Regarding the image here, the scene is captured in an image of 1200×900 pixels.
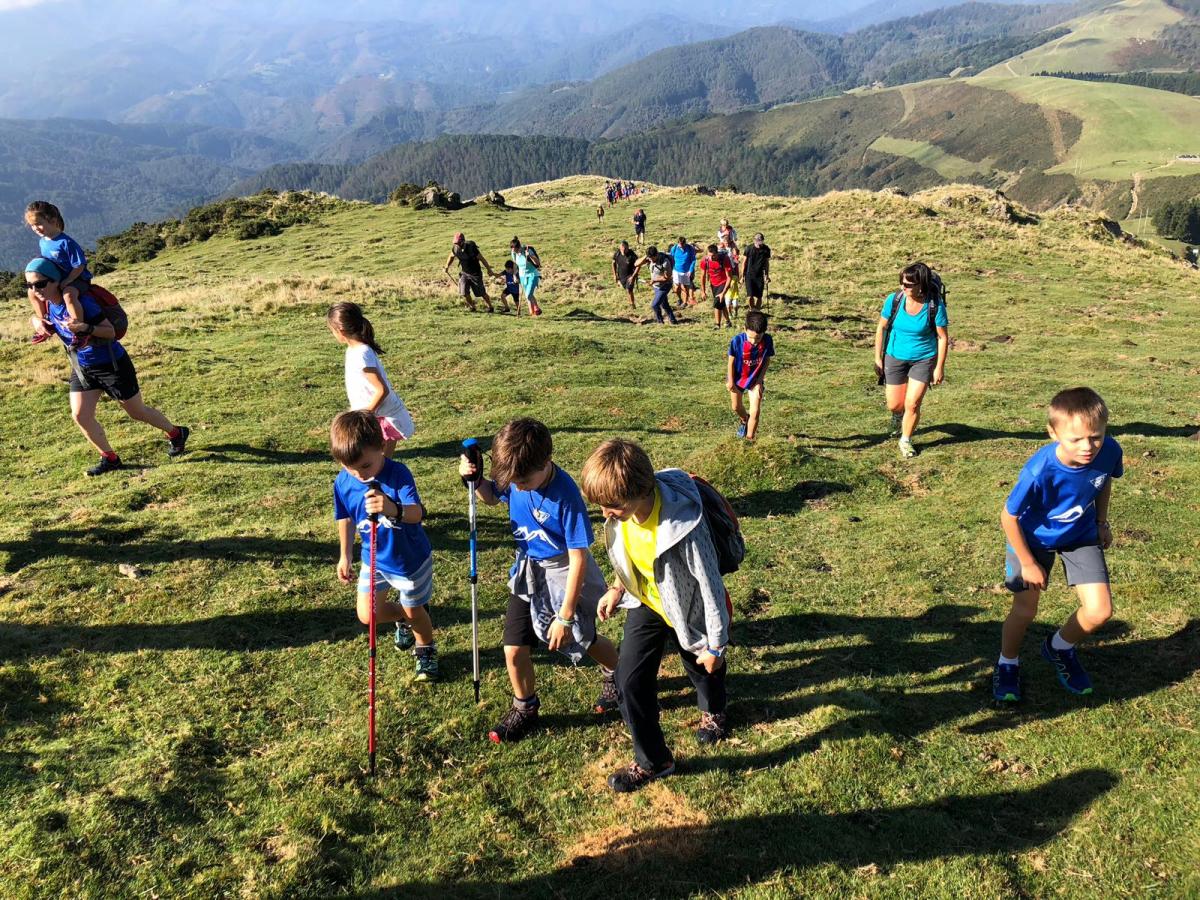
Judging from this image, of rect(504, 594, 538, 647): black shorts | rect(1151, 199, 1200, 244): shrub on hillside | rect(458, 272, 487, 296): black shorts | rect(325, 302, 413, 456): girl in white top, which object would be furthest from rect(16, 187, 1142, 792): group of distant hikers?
rect(1151, 199, 1200, 244): shrub on hillside

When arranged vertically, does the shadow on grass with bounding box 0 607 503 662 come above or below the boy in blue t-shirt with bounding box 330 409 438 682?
below

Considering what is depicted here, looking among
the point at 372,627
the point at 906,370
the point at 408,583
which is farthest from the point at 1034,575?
the point at 906,370

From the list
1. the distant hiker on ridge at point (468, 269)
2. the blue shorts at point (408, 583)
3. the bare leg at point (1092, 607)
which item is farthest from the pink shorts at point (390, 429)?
the distant hiker on ridge at point (468, 269)

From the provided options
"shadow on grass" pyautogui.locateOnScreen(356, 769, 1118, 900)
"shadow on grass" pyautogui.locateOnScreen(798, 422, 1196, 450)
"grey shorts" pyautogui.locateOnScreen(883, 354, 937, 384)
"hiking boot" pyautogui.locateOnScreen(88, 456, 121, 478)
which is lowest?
"shadow on grass" pyautogui.locateOnScreen(356, 769, 1118, 900)

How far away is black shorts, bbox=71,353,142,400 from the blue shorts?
20.5 ft

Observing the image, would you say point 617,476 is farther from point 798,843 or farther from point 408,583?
point 798,843

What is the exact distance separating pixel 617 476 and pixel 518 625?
5.82 feet

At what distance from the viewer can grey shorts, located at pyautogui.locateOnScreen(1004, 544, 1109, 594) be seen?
4.80 meters

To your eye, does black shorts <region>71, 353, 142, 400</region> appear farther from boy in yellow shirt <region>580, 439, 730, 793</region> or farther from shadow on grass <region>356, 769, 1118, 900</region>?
boy in yellow shirt <region>580, 439, 730, 793</region>

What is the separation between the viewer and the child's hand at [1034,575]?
15.3 ft

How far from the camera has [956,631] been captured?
6.26 metres

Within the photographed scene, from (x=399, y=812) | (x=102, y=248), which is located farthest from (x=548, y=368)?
(x=102, y=248)

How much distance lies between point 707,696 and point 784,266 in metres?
27.7

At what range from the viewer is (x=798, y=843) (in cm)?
420
